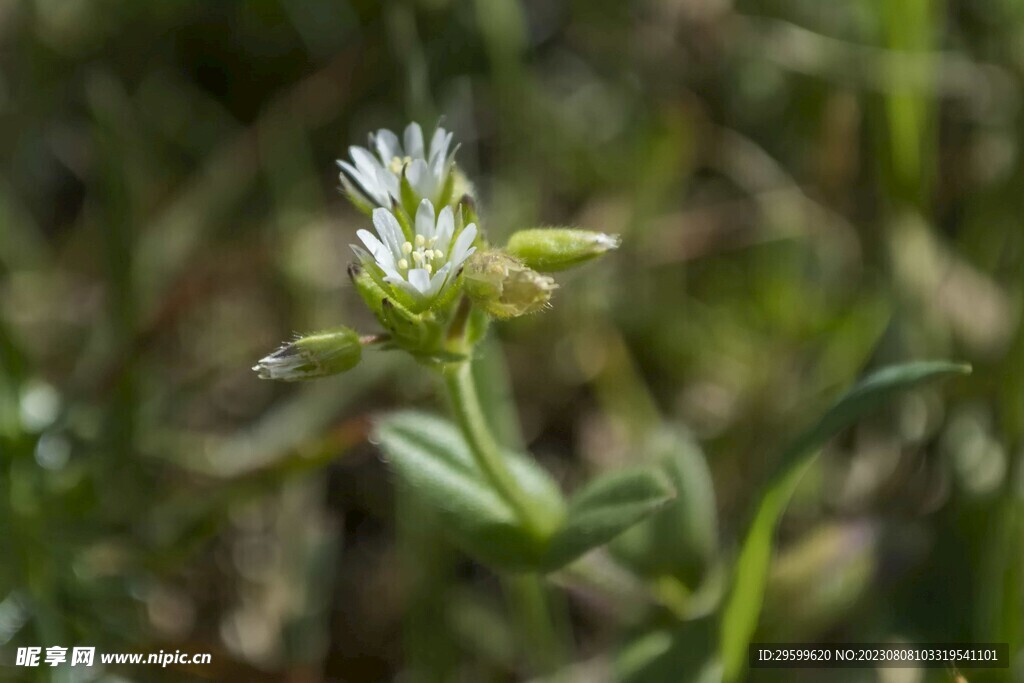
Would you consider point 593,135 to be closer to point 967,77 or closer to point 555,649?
point 967,77

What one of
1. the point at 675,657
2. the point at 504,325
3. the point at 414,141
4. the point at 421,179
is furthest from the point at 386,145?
the point at 675,657

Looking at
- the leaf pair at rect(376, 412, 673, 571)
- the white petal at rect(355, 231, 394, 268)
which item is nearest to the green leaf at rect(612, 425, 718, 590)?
the leaf pair at rect(376, 412, 673, 571)

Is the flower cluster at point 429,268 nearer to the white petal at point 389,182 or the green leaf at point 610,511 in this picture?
the white petal at point 389,182

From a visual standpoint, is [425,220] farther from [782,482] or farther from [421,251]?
[782,482]

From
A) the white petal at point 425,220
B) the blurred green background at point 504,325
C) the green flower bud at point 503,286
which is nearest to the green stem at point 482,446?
the green flower bud at point 503,286

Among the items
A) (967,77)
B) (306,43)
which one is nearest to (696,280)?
(967,77)

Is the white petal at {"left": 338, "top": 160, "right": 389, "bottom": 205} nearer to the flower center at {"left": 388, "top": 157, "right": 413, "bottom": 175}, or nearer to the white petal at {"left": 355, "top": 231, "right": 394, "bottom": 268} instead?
the flower center at {"left": 388, "top": 157, "right": 413, "bottom": 175}
